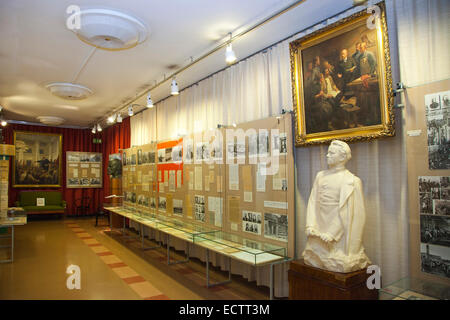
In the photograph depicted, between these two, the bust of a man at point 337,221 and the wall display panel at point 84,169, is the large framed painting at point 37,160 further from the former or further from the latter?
the bust of a man at point 337,221

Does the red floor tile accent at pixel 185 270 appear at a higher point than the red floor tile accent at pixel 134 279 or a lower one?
lower

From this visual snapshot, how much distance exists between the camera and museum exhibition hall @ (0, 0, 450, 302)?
9.86 ft

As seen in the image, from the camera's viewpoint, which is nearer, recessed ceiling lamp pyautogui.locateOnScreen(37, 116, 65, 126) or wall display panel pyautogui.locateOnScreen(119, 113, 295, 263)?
wall display panel pyautogui.locateOnScreen(119, 113, 295, 263)

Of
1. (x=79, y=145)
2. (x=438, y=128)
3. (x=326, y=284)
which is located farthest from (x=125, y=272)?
(x=79, y=145)

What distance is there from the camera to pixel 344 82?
3.52 m

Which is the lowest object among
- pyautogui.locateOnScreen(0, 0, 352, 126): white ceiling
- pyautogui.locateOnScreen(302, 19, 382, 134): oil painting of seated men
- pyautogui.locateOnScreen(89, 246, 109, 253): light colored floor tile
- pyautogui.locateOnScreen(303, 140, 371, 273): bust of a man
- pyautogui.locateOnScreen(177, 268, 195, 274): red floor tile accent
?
pyautogui.locateOnScreen(177, 268, 195, 274): red floor tile accent

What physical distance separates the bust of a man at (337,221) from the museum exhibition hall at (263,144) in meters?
0.02

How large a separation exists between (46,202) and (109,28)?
10569 mm

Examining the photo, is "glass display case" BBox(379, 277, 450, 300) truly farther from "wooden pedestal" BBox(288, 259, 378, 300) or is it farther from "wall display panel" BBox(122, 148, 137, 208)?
"wall display panel" BBox(122, 148, 137, 208)

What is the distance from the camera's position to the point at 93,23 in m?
3.88

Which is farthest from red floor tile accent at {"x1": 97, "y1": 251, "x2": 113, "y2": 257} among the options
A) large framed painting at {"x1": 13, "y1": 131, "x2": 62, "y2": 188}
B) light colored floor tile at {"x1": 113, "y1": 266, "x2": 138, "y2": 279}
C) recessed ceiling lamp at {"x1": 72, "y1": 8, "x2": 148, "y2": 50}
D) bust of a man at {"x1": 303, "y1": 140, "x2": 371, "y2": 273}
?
large framed painting at {"x1": 13, "y1": 131, "x2": 62, "y2": 188}

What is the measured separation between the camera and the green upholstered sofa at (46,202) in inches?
452

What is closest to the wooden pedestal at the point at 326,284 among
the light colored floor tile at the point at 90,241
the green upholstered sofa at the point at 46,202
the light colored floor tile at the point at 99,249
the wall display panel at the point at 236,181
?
the wall display panel at the point at 236,181

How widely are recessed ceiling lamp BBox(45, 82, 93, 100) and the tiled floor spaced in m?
3.68
